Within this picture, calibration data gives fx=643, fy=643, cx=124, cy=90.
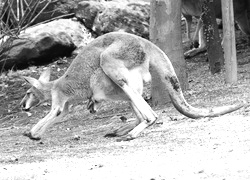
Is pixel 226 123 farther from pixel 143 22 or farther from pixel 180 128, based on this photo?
pixel 143 22

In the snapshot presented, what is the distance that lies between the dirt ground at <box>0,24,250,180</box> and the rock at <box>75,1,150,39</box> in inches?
154

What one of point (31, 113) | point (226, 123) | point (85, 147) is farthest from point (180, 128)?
point (31, 113)

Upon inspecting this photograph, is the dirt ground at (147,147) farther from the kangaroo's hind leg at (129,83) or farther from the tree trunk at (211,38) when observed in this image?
the tree trunk at (211,38)

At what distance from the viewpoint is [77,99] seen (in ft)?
24.7

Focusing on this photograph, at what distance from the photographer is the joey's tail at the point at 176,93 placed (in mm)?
6914

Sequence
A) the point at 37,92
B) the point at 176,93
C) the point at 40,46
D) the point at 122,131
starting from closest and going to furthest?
the point at 176,93 → the point at 122,131 → the point at 37,92 → the point at 40,46

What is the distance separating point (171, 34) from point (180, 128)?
2.57m

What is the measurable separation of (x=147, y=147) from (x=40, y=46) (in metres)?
7.31

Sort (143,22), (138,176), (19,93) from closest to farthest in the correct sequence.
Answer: (138,176) → (19,93) → (143,22)

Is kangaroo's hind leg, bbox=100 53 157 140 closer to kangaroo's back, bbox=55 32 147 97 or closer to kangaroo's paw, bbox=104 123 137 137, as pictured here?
kangaroo's back, bbox=55 32 147 97

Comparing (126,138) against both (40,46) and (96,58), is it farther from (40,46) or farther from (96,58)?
(40,46)

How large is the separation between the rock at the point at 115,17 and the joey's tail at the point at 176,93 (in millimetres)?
6330

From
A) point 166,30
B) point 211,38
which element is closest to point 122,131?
Answer: point 166,30

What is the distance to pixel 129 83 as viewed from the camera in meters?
6.99
